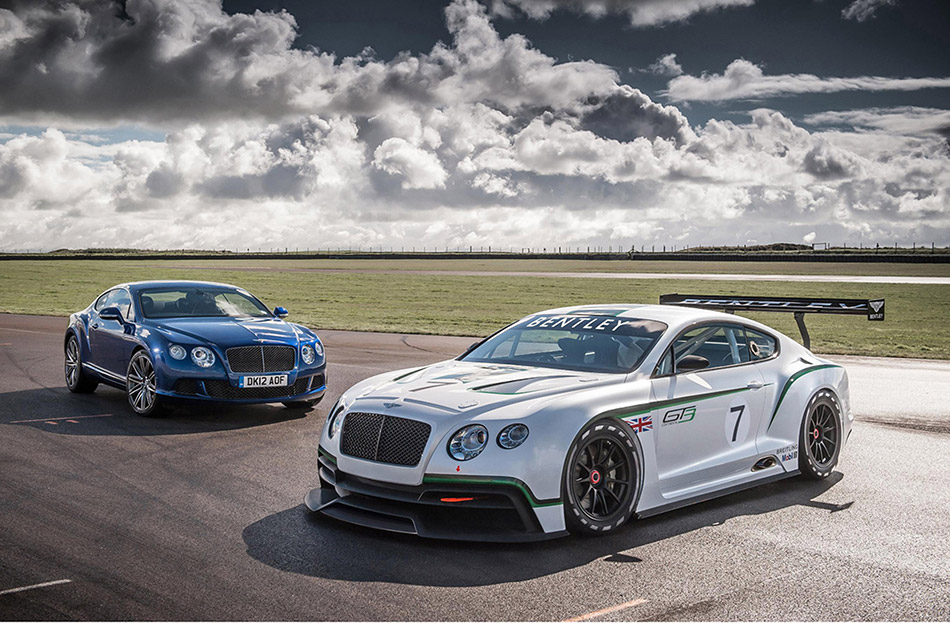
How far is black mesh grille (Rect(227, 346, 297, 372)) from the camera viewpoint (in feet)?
32.2

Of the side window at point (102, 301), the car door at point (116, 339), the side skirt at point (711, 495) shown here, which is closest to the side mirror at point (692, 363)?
the side skirt at point (711, 495)

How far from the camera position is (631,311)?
7098 mm

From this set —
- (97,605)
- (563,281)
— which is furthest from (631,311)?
(563,281)

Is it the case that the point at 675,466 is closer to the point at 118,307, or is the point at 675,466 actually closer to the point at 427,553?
the point at 427,553

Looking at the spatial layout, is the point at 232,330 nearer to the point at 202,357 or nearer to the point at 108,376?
the point at 202,357

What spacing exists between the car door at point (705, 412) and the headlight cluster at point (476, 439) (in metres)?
1.08

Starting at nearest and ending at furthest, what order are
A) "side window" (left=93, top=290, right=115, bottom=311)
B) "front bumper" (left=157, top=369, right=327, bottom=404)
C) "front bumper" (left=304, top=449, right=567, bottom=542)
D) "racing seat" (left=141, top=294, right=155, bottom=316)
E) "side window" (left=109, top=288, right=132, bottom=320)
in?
"front bumper" (left=304, top=449, right=567, bottom=542) < "front bumper" (left=157, top=369, right=327, bottom=404) < "racing seat" (left=141, top=294, right=155, bottom=316) < "side window" (left=109, top=288, right=132, bottom=320) < "side window" (left=93, top=290, right=115, bottom=311)

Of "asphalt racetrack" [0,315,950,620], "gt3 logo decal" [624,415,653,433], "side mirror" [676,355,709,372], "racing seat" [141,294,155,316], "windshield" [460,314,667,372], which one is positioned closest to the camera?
"asphalt racetrack" [0,315,950,620]

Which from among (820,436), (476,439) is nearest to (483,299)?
(820,436)

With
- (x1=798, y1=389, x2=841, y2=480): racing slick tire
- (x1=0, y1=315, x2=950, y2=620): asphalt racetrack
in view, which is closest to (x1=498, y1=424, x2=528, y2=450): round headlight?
(x1=0, y1=315, x2=950, y2=620): asphalt racetrack

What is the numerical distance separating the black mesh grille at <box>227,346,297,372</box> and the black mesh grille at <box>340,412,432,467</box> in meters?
4.17

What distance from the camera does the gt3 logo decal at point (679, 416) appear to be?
6027mm

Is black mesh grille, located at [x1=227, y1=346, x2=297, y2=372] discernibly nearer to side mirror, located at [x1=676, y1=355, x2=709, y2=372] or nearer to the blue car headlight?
the blue car headlight

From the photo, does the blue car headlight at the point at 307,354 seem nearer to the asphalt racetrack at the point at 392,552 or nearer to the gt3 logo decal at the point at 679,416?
the asphalt racetrack at the point at 392,552
